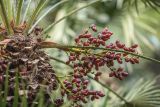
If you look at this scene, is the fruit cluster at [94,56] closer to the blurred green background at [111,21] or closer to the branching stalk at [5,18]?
the branching stalk at [5,18]

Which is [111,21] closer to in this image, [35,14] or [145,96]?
[145,96]

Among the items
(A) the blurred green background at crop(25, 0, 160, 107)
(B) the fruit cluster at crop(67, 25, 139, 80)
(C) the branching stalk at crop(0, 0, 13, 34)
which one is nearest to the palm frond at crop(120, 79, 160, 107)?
(B) the fruit cluster at crop(67, 25, 139, 80)

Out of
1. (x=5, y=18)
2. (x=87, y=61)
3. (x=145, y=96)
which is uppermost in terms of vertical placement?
(x=5, y=18)

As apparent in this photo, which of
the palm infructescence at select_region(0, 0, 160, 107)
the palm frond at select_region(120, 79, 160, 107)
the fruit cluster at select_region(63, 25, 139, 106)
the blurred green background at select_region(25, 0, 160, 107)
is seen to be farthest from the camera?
the blurred green background at select_region(25, 0, 160, 107)

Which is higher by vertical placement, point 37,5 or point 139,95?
point 37,5

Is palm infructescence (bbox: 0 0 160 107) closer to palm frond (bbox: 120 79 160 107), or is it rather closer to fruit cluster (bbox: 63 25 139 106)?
fruit cluster (bbox: 63 25 139 106)

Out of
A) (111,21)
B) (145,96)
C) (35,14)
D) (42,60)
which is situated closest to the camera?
(42,60)

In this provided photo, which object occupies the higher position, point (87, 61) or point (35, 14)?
point (35, 14)

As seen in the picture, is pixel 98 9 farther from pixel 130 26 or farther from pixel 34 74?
pixel 34 74

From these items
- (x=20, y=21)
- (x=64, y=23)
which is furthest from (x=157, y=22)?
(x=20, y=21)

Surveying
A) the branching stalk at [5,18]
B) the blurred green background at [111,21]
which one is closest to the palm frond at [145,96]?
the branching stalk at [5,18]

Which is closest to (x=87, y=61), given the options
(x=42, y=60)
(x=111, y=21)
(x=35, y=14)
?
(x=42, y=60)
